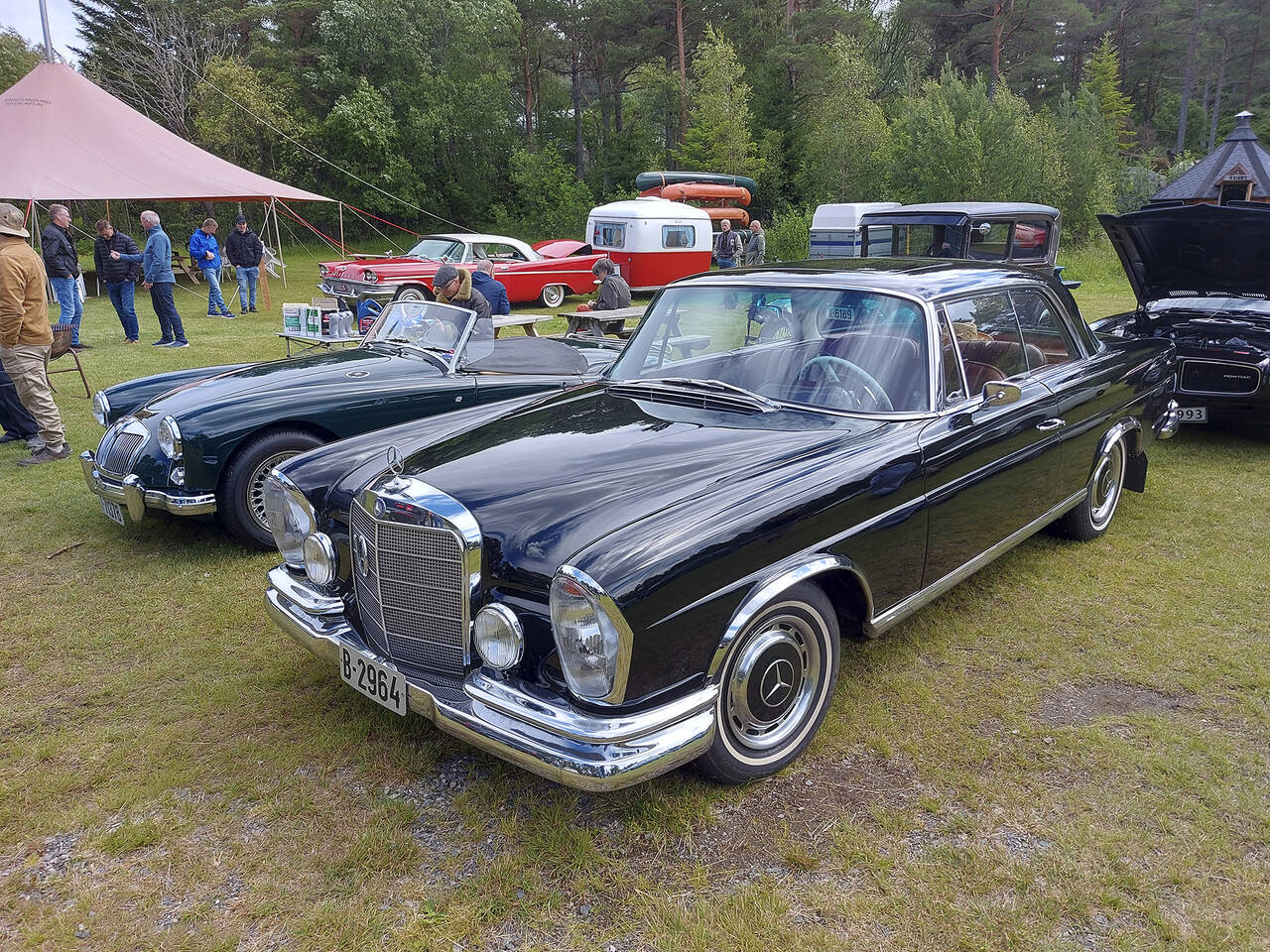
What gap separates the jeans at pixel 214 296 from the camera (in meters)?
16.2

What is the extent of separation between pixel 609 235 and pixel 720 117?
639 inches

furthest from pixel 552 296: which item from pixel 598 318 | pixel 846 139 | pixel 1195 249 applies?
pixel 846 139

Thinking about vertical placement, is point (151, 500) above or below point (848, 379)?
below

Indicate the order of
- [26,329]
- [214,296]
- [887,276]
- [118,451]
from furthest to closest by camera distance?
1. [214,296]
2. [26,329]
3. [118,451]
4. [887,276]

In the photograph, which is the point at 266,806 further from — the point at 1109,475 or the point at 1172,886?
the point at 1109,475

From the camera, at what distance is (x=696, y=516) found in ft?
8.77

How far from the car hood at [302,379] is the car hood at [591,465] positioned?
6.99ft

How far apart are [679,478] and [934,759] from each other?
1.43 m

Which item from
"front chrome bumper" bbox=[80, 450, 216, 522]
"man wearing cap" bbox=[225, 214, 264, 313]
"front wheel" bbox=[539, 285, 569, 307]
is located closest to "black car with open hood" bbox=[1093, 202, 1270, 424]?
"front chrome bumper" bbox=[80, 450, 216, 522]

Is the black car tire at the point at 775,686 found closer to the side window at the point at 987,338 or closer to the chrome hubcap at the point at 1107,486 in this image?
the side window at the point at 987,338

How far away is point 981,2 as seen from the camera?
131ft

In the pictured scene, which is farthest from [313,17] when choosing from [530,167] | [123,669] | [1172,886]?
[1172,886]

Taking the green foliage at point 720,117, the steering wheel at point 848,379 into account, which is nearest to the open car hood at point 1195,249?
the steering wheel at point 848,379

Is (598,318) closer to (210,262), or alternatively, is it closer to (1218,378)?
(1218,378)
